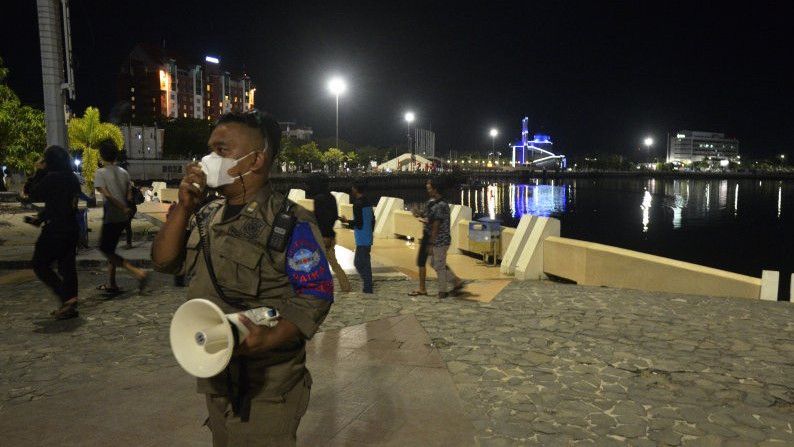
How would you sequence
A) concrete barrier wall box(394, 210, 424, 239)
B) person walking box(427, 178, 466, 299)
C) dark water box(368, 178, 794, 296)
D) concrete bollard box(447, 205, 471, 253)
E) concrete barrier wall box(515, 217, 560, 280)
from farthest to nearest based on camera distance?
dark water box(368, 178, 794, 296) → concrete barrier wall box(394, 210, 424, 239) → concrete bollard box(447, 205, 471, 253) → concrete barrier wall box(515, 217, 560, 280) → person walking box(427, 178, 466, 299)

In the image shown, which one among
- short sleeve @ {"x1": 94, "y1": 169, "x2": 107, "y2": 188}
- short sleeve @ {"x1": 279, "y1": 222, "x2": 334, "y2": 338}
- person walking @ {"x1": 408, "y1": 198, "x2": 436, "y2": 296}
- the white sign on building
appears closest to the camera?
short sleeve @ {"x1": 279, "y1": 222, "x2": 334, "y2": 338}

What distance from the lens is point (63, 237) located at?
21.3 feet

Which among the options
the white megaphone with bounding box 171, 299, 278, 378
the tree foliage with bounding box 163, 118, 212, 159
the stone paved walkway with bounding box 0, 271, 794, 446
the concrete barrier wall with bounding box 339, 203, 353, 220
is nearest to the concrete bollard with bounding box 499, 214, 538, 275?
the stone paved walkway with bounding box 0, 271, 794, 446

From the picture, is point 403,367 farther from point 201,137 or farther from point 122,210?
point 201,137

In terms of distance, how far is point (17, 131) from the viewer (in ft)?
87.6

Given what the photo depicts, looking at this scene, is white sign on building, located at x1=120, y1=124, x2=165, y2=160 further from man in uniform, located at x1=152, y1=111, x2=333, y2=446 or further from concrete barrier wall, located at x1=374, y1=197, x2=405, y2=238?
man in uniform, located at x1=152, y1=111, x2=333, y2=446

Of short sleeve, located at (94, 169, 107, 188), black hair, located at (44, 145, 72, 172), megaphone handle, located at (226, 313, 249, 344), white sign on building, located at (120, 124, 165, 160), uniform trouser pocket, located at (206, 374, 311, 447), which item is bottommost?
uniform trouser pocket, located at (206, 374, 311, 447)

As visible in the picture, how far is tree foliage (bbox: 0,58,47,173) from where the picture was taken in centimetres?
2502

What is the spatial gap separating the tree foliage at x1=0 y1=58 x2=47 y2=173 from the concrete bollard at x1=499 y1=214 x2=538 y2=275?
2221 centimetres

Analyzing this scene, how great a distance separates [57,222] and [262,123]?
5139mm

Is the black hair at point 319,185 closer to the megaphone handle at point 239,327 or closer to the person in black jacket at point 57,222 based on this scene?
the person in black jacket at point 57,222

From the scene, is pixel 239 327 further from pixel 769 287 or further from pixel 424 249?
pixel 769 287

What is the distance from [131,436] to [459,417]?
2.27 metres

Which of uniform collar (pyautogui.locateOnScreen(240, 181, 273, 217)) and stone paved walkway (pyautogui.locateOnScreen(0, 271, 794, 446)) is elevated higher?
uniform collar (pyautogui.locateOnScreen(240, 181, 273, 217))
